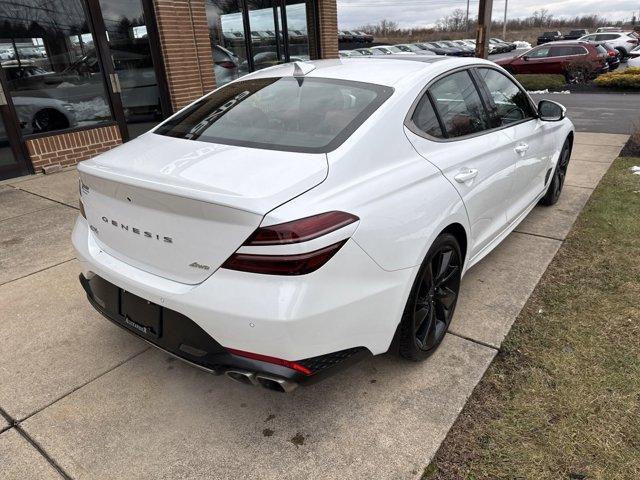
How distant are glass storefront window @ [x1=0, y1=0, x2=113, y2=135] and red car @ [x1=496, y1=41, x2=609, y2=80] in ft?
60.6

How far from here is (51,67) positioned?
22.7 feet

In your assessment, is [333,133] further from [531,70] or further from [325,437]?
[531,70]

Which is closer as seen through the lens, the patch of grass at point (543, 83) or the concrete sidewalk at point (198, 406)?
the concrete sidewalk at point (198, 406)

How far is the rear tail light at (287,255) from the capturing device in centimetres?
183

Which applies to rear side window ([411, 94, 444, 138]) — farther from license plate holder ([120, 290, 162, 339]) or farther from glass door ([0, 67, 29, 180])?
glass door ([0, 67, 29, 180])

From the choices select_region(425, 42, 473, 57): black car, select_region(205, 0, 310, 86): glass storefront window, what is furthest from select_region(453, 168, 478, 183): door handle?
select_region(425, 42, 473, 57): black car

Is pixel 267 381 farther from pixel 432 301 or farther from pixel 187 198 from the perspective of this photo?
pixel 432 301


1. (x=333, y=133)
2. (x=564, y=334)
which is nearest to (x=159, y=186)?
(x=333, y=133)

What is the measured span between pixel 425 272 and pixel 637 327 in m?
1.54

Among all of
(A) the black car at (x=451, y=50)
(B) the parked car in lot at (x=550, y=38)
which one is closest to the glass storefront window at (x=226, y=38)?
(A) the black car at (x=451, y=50)

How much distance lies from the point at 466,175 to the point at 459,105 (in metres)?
0.57

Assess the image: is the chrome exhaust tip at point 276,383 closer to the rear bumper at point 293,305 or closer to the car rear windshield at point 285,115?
the rear bumper at point 293,305

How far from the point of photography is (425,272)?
8.21 feet

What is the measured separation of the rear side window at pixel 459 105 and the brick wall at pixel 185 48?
241 inches
